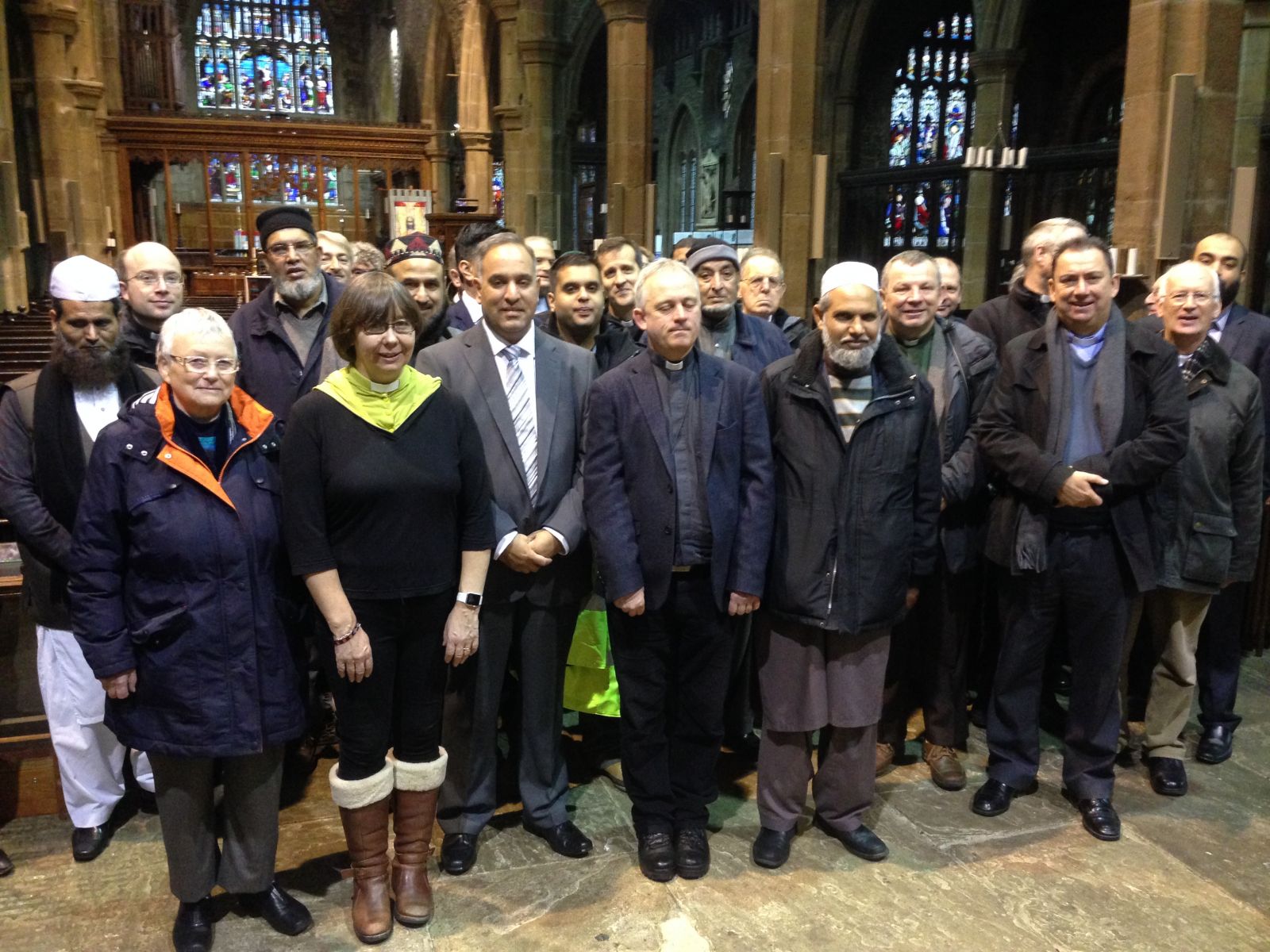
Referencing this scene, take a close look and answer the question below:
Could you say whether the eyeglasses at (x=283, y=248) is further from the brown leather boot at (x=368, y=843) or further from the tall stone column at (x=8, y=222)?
the tall stone column at (x=8, y=222)

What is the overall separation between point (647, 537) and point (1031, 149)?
12.6 meters

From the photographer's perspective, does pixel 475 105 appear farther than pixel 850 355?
Yes

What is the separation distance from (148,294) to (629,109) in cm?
929

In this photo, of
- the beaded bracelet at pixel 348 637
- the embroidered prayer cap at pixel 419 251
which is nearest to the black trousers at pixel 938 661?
the beaded bracelet at pixel 348 637

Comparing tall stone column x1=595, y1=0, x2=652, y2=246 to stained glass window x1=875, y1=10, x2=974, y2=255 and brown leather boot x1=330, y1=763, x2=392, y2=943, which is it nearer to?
stained glass window x1=875, y1=10, x2=974, y2=255

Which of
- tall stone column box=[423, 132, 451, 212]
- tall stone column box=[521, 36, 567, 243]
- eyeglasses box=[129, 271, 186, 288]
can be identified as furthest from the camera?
tall stone column box=[423, 132, 451, 212]

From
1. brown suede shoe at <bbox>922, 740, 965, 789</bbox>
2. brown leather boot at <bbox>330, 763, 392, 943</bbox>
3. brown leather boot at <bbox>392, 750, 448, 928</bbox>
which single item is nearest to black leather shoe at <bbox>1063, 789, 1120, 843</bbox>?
brown suede shoe at <bbox>922, 740, 965, 789</bbox>

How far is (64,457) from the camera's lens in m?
3.12

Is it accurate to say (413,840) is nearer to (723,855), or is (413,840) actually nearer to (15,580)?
(723,855)

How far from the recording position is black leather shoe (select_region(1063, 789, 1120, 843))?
11.2ft

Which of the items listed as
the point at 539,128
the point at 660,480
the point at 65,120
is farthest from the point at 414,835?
the point at 65,120

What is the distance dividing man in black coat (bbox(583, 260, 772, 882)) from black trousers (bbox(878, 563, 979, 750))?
1.00 meters

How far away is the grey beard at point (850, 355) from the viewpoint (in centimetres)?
309

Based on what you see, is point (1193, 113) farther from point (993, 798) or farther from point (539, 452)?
point (539, 452)
